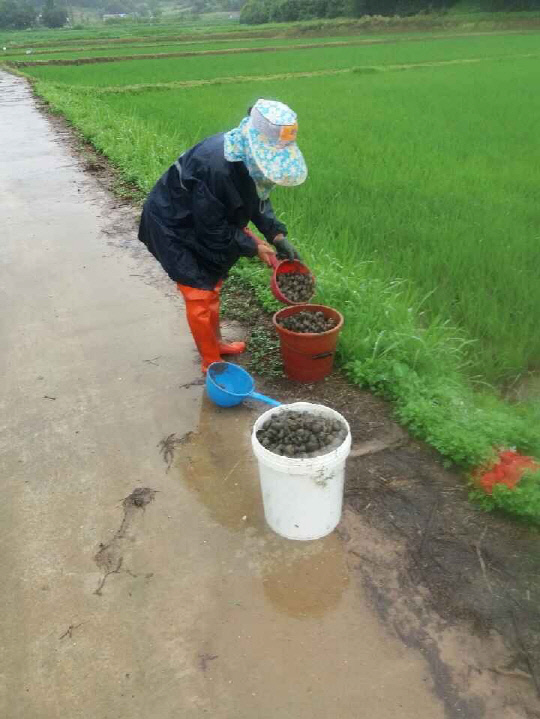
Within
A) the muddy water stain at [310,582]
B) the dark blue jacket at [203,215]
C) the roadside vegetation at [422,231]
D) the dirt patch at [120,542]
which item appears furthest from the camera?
the roadside vegetation at [422,231]

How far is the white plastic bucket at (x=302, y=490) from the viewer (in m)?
1.89

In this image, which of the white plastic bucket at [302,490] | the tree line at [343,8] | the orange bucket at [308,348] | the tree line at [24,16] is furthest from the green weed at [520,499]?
the tree line at [24,16]

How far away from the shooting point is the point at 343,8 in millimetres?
38875

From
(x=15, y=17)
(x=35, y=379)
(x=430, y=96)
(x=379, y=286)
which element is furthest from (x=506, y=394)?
(x=15, y=17)

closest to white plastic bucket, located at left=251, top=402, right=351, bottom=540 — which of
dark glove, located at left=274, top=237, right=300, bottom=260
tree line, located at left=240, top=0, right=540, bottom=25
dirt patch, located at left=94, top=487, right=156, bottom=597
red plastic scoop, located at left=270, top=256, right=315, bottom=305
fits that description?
dirt patch, located at left=94, top=487, right=156, bottom=597

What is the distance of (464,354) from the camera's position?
2.92 metres

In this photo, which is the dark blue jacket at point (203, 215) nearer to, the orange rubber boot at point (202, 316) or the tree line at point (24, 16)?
the orange rubber boot at point (202, 316)

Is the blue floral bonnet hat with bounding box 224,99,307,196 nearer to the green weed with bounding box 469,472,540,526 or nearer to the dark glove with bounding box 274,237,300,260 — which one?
the dark glove with bounding box 274,237,300,260

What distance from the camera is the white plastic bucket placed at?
189 centimetres

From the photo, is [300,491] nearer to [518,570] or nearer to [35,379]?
[518,570]

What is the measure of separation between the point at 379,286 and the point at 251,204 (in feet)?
3.50

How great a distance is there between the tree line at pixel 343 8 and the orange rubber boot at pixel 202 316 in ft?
119

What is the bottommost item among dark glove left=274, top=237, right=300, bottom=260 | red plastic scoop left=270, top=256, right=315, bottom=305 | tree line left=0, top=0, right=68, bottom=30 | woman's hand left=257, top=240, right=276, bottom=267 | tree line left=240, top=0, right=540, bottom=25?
tree line left=0, top=0, right=68, bottom=30

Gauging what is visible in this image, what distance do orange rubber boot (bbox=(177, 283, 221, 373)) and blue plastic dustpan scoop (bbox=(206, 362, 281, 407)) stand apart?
6.2 inches
